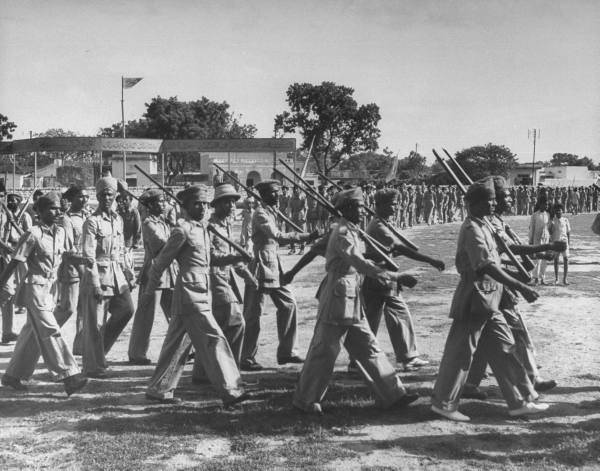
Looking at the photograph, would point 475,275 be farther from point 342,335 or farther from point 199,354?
point 199,354

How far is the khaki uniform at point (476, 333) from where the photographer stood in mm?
5398

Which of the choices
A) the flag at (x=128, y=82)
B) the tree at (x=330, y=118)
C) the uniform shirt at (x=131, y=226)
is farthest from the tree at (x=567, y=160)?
the uniform shirt at (x=131, y=226)

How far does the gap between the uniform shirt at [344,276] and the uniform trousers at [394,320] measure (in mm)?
1294

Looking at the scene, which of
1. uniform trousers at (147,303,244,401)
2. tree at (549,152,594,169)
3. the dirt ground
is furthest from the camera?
A: tree at (549,152,594,169)

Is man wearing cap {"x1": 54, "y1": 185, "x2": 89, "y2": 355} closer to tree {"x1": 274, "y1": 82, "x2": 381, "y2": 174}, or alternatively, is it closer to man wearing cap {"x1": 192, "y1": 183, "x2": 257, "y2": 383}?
man wearing cap {"x1": 192, "y1": 183, "x2": 257, "y2": 383}

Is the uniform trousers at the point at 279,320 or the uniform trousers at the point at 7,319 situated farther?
the uniform trousers at the point at 7,319

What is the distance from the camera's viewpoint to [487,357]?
18.3 ft

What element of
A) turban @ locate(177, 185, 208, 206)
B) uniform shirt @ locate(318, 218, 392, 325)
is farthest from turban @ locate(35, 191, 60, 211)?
uniform shirt @ locate(318, 218, 392, 325)

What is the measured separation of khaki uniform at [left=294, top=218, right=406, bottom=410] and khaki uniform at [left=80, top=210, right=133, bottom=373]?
2333 mm

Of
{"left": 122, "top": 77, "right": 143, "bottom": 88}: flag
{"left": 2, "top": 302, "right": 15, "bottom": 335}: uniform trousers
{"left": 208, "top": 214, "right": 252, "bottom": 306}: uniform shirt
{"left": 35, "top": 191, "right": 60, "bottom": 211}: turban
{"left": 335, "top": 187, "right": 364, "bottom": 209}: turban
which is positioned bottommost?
{"left": 2, "top": 302, "right": 15, "bottom": 335}: uniform trousers

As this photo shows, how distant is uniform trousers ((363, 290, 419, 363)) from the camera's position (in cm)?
688

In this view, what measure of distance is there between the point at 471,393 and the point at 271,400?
1745 mm

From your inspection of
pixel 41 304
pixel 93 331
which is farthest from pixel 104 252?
pixel 41 304

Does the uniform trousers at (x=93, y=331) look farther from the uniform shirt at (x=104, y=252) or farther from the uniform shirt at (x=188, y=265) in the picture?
the uniform shirt at (x=188, y=265)
